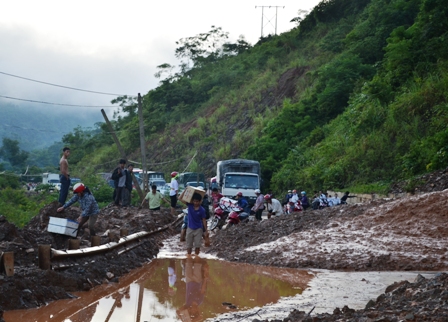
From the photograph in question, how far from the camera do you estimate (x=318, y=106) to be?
1677 inches

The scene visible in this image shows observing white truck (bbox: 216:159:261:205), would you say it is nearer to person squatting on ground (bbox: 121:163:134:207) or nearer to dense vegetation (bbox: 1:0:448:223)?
dense vegetation (bbox: 1:0:448:223)

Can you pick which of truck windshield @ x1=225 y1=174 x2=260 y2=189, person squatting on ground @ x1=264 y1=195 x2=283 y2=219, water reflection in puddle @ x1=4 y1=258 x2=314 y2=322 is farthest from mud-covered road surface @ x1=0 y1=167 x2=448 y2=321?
truck windshield @ x1=225 y1=174 x2=260 y2=189

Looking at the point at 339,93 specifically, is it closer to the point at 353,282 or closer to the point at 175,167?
the point at 175,167

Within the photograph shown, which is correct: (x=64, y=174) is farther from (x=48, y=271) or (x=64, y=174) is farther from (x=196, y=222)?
(x=48, y=271)

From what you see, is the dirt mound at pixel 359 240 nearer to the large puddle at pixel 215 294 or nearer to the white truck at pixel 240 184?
the large puddle at pixel 215 294

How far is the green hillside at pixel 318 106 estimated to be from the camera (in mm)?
29875

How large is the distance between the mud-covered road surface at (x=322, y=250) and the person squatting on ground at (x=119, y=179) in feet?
6.71

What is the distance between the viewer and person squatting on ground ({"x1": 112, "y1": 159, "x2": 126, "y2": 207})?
73.9ft

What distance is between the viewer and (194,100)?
2719 inches

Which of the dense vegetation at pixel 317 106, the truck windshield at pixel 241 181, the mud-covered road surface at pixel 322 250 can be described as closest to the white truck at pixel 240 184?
the truck windshield at pixel 241 181

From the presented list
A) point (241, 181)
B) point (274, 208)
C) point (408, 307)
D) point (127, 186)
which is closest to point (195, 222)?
point (274, 208)

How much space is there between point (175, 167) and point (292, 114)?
51.7ft

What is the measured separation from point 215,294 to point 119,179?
12725 mm

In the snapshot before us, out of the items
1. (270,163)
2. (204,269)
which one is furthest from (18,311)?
(270,163)
